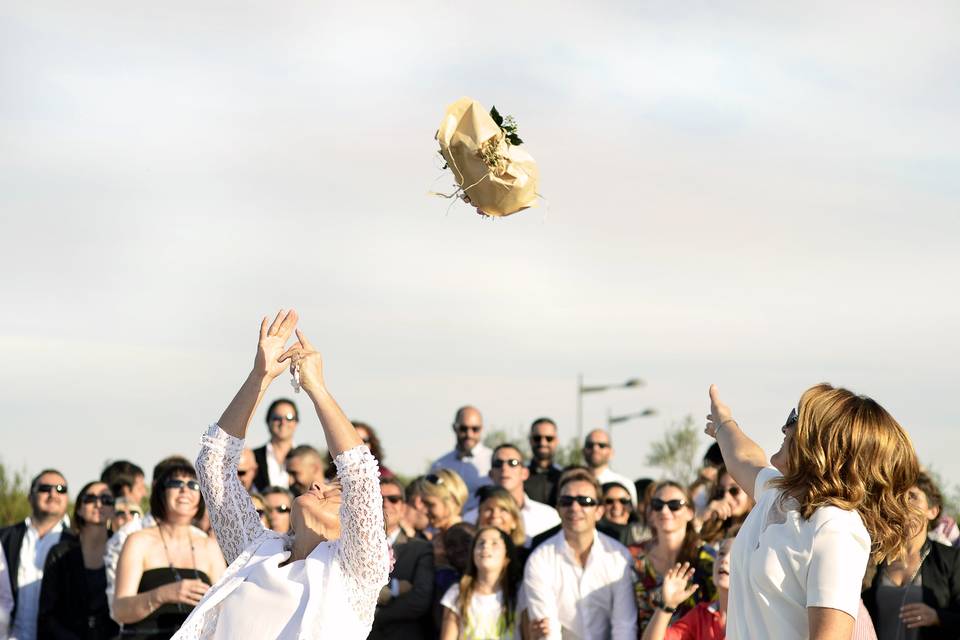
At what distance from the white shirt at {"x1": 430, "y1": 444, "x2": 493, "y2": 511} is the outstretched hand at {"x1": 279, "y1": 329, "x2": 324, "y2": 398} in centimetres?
703

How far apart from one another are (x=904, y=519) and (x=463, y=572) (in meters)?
5.47

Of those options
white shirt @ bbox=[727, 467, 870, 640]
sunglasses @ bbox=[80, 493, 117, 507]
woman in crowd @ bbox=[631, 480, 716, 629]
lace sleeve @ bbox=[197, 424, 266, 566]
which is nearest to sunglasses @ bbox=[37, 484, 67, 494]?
sunglasses @ bbox=[80, 493, 117, 507]

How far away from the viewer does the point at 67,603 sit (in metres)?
10.0

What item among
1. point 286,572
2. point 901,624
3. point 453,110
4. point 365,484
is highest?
point 453,110

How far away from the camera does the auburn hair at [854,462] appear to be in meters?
4.06

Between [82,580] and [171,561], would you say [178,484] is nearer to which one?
[171,561]

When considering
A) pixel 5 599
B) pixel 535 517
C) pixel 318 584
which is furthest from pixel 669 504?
pixel 5 599

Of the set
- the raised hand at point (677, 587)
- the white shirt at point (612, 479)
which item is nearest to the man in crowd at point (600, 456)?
the white shirt at point (612, 479)

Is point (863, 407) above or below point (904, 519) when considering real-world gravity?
above

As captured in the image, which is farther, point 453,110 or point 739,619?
point 453,110

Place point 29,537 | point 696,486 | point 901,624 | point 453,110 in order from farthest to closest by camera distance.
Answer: point 696,486 < point 29,537 < point 901,624 < point 453,110

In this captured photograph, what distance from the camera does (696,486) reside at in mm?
11906

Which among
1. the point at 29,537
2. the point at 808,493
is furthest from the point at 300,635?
the point at 29,537

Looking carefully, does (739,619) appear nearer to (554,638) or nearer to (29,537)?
(554,638)
